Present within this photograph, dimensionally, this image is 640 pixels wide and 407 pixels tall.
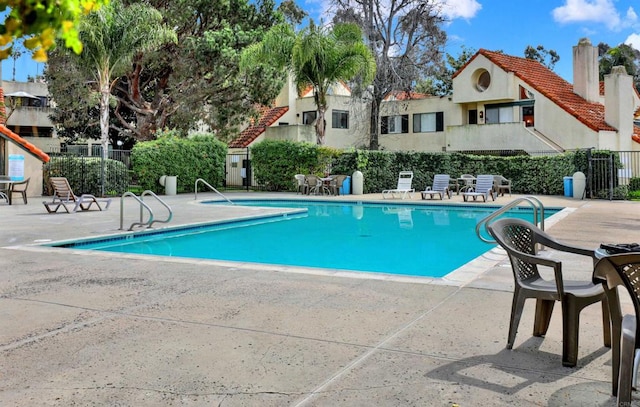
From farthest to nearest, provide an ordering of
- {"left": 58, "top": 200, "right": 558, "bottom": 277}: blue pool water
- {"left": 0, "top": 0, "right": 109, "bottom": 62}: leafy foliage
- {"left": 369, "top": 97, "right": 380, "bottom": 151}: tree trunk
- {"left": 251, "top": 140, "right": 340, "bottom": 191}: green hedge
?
1. {"left": 369, "top": 97, "right": 380, "bottom": 151}: tree trunk
2. {"left": 251, "top": 140, "right": 340, "bottom": 191}: green hedge
3. {"left": 58, "top": 200, "right": 558, "bottom": 277}: blue pool water
4. {"left": 0, "top": 0, "right": 109, "bottom": 62}: leafy foliage

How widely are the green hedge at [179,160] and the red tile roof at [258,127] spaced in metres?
8.15

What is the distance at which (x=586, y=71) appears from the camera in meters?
31.3

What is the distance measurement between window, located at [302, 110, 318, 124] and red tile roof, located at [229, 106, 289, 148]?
50.9 inches

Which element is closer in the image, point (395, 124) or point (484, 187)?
point (484, 187)

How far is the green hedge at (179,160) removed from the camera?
2528 cm

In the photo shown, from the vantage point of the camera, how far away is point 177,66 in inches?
1230

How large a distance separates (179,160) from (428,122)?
1674cm

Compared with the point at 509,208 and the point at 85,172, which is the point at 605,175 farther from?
the point at 85,172

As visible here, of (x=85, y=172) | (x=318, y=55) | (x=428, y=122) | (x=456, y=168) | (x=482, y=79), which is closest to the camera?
(x=85, y=172)

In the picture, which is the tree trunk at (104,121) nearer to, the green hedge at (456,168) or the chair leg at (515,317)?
the green hedge at (456,168)

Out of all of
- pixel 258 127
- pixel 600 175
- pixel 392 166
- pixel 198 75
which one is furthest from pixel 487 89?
pixel 198 75

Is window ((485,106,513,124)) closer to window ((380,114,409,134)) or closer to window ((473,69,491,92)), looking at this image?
window ((473,69,491,92))

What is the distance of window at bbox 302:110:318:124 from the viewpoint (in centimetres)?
3716

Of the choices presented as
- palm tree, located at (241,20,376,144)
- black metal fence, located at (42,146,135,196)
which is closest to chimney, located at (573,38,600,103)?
palm tree, located at (241,20,376,144)
